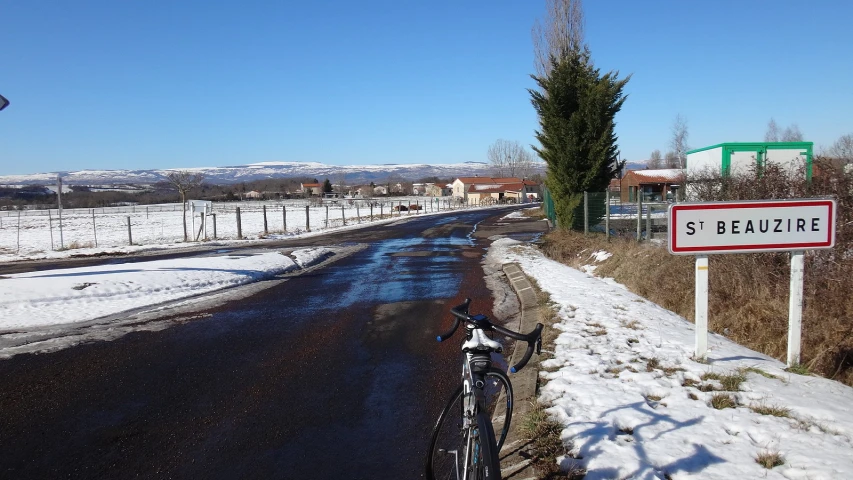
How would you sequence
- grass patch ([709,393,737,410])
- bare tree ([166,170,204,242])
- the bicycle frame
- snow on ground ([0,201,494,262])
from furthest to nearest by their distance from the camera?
bare tree ([166,170,204,242]) → snow on ground ([0,201,494,262]) → grass patch ([709,393,737,410]) → the bicycle frame

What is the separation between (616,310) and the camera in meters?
8.15

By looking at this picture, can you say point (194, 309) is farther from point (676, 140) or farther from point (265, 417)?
point (676, 140)

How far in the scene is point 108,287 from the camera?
10.9 meters

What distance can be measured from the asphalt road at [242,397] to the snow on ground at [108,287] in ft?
6.29

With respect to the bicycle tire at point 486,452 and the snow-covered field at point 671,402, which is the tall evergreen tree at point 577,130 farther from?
the bicycle tire at point 486,452

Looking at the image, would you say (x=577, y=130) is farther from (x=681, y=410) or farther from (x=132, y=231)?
(x=132, y=231)

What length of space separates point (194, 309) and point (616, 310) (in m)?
6.90

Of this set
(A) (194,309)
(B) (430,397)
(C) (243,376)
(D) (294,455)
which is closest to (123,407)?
(C) (243,376)

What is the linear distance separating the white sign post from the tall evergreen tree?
14.2 metres

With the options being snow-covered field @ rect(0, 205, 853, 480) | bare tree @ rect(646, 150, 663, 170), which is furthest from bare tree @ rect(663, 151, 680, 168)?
snow-covered field @ rect(0, 205, 853, 480)

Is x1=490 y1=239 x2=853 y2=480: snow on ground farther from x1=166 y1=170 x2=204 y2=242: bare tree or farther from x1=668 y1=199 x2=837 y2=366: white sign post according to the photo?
x1=166 y1=170 x2=204 y2=242: bare tree

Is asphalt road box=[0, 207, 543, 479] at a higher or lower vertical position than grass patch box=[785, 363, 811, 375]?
lower

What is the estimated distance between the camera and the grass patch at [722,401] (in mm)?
4492

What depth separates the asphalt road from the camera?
4.15 metres
